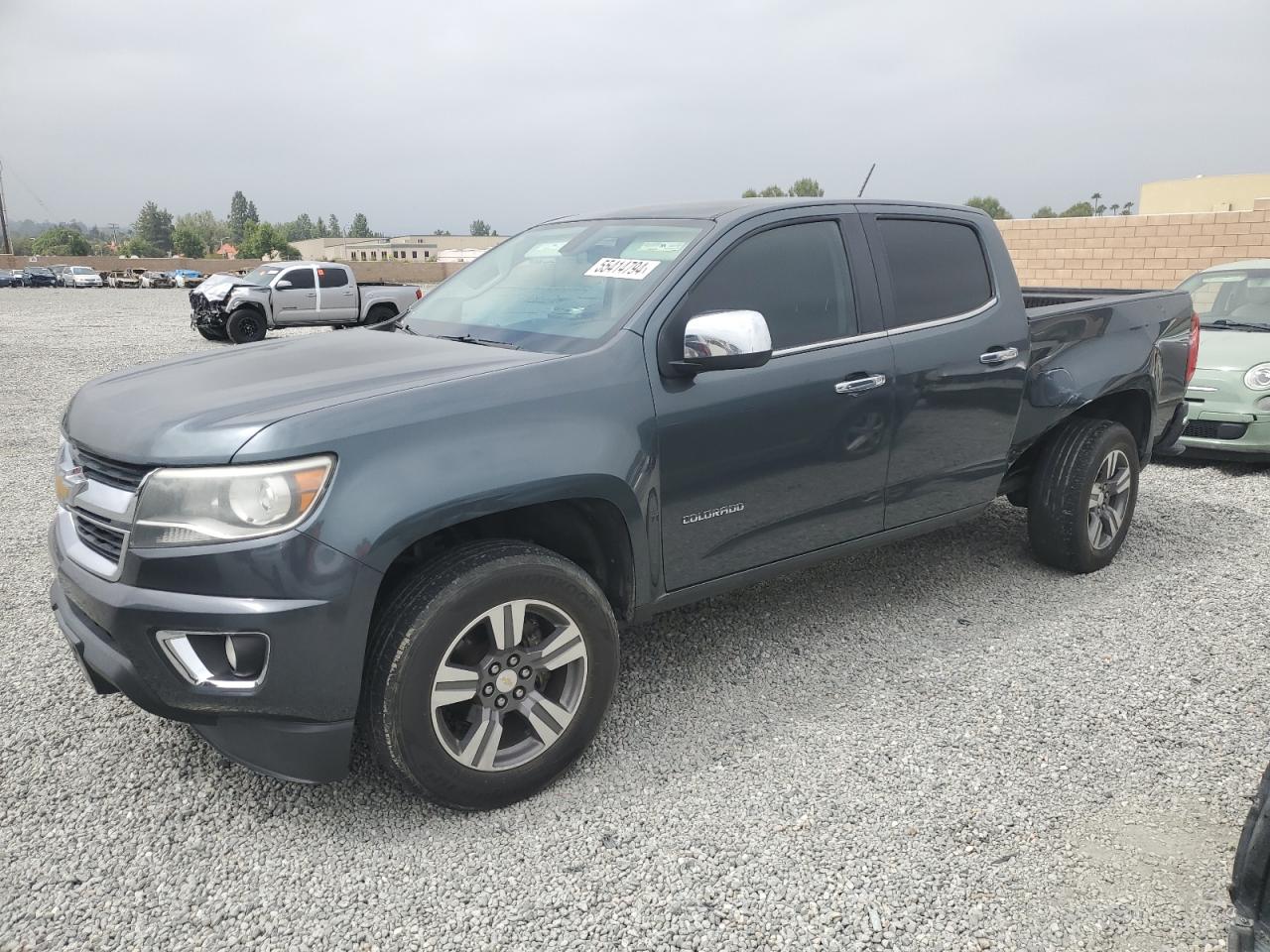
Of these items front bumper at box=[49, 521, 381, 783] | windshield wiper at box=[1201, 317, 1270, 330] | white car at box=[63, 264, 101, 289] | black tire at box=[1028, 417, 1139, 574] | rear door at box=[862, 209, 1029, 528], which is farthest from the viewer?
white car at box=[63, 264, 101, 289]

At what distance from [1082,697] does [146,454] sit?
3.30 metres

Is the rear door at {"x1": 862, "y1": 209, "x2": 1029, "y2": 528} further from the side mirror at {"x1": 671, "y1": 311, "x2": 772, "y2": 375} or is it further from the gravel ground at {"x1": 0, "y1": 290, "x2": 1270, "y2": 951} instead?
the side mirror at {"x1": 671, "y1": 311, "x2": 772, "y2": 375}

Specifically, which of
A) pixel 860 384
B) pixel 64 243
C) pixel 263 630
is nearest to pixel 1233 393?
pixel 860 384

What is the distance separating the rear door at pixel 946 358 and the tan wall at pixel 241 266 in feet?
132

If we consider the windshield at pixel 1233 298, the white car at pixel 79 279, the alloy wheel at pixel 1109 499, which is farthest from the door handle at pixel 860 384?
the white car at pixel 79 279

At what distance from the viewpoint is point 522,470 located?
107 inches

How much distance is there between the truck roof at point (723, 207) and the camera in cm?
353

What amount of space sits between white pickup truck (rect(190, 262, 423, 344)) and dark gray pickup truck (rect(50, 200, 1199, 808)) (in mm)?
16135

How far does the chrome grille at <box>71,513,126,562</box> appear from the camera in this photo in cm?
256

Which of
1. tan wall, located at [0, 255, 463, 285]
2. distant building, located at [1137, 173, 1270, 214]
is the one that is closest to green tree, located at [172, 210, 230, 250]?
tan wall, located at [0, 255, 463, 285]

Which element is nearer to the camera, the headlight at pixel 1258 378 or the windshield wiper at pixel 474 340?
the windshield wiper at pixel 474 340

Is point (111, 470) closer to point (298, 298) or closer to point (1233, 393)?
point (1233, 393)

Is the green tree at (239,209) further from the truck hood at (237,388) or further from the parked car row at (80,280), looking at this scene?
the truck hood at (237,388)

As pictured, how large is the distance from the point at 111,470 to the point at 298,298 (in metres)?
18.0
